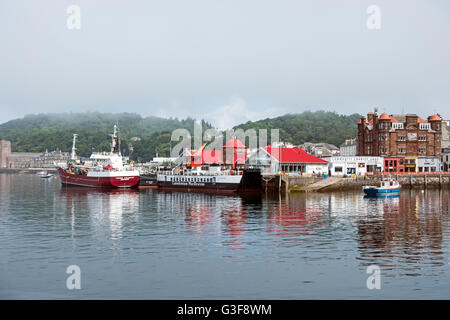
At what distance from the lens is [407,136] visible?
12081cm

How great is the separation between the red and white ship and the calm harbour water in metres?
51.9

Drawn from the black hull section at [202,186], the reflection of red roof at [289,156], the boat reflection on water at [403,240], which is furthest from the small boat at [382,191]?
the reflection of red roof at [289,156]

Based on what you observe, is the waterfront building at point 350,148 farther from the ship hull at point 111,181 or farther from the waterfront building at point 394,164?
the ship hull at point 111,181

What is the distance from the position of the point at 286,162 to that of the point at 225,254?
74033 millimetres

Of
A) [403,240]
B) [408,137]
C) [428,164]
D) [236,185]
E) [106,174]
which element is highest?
[408,137]

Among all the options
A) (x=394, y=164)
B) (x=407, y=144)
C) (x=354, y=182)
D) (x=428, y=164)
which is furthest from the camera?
(x=407, y=144)

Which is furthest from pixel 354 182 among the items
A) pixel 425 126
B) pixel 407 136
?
pixel 425 126

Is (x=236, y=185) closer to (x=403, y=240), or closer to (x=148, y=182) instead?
(x=148, y=182)

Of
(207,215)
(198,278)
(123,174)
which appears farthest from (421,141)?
(198,278)

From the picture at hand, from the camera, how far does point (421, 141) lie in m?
121

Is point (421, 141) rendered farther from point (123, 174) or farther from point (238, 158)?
point (123, 174)

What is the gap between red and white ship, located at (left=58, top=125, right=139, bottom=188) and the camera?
108 metres

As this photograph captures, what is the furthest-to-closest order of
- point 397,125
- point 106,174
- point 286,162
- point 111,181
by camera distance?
point 397,125 < point 106,174 < point 111,181 < point 286,162
